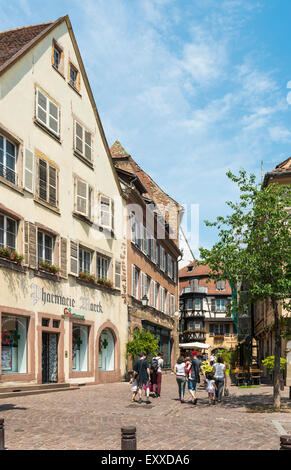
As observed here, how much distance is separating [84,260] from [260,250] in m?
10.8

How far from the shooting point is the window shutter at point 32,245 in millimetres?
20344

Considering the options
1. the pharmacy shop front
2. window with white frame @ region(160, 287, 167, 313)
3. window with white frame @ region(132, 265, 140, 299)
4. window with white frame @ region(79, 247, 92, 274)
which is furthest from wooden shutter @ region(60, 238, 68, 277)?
window with white frame @ region(160, 287, 167, 313)

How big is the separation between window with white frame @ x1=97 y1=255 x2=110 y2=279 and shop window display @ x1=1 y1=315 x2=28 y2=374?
23.9 ft

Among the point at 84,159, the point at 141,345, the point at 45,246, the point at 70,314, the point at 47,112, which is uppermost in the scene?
the point at 47,112

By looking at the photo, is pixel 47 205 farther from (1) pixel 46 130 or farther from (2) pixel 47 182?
(1) pixel 46 130

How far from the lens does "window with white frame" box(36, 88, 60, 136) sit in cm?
2205

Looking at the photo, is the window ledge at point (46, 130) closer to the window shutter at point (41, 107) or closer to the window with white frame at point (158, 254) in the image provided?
the window shutter at point (41, 107)

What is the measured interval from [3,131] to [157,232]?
20936mm

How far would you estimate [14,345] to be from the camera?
1962 centimetres

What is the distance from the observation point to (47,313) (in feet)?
70.4

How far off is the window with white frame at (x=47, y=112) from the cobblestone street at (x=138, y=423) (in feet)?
34.2

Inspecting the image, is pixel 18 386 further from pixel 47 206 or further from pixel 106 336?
pixel 106 336

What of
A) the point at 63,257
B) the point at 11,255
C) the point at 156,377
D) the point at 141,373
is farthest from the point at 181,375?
the point at 63,257

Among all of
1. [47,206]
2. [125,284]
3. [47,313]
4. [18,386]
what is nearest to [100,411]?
[18,386]
